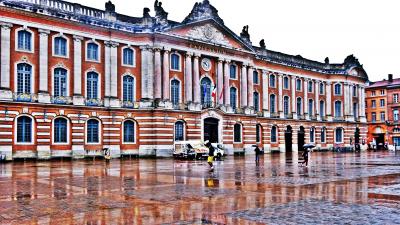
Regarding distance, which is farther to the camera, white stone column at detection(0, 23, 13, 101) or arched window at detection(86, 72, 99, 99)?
arched window at detection(86, 72, 99, 99)

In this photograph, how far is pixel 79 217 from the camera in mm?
11531

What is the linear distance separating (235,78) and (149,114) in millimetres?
14411

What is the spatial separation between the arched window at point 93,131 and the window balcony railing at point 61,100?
9.93 feet

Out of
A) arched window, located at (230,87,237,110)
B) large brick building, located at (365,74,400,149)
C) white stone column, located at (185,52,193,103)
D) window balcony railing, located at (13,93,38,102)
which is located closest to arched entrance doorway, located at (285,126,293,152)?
arched window, located at (230,87,237,110)

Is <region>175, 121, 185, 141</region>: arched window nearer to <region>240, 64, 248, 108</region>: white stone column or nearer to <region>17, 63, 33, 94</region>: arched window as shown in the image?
<region>240, 64, 248, 108</region>: white stone column

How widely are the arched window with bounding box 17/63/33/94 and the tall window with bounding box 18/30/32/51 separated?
1.58 meters

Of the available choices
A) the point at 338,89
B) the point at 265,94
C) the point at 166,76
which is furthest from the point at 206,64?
the point at 338,89

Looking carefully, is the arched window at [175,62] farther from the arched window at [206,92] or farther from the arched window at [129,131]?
the arched window at [129,131]

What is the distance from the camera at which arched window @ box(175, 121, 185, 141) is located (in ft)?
174

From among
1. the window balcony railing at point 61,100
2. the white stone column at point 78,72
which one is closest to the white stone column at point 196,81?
the white stone column at point 78,72

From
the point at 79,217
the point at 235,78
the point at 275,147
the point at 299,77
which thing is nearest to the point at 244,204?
the point at 79,217

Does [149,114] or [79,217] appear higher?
[149,114]

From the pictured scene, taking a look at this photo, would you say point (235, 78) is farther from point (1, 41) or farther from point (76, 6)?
point (1, 41)

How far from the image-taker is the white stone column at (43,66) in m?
43.7
